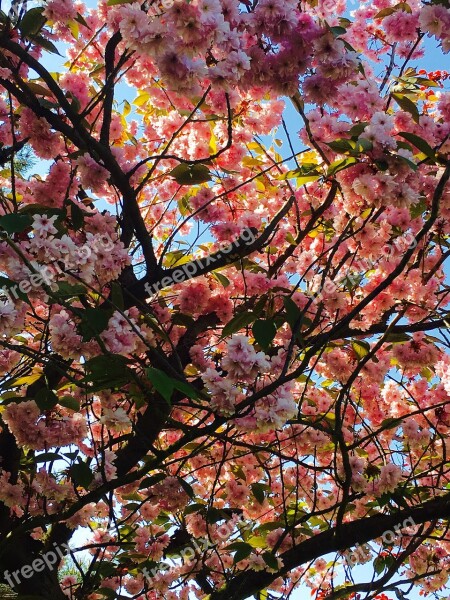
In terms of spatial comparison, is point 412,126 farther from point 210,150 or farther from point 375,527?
point 375,527

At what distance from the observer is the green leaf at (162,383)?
57.4 inches

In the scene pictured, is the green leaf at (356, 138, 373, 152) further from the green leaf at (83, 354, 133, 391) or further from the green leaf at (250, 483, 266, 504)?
the green leaf at (250, 483, 266, 504)

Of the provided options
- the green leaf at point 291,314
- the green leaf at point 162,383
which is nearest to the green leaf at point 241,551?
the green leaf at point 291,314

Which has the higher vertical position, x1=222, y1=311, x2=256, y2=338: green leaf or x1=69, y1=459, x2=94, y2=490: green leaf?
x1=222, y1=311, x2=256, y2=338: green leaf

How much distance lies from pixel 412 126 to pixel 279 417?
49.5 inches

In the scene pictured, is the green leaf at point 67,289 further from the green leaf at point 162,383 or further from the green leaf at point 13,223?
the green leaf at point 162,383

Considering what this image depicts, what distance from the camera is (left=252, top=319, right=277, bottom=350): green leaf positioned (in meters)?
1.90

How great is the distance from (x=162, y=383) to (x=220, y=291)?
1.65 metres

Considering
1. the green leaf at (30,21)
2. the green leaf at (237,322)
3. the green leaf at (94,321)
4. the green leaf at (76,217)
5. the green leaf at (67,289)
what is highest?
the green leaf at (30,21)

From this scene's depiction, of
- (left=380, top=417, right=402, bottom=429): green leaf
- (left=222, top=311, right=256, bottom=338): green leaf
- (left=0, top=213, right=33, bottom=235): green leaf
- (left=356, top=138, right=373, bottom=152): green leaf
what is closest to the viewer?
(left=0, top=213, right=33, bottom=235): green leaf

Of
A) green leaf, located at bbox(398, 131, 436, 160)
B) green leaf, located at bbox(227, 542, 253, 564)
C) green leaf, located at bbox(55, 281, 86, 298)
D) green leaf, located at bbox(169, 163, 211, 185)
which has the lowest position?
green leaf, located at bbox(227, 542, 253, 564)

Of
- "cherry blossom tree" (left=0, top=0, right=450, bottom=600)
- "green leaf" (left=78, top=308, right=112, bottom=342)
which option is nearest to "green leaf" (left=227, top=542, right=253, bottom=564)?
"cherry blossom tree" (left=0, top=0, right=450, bottom=600)

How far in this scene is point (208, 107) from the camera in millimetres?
2947

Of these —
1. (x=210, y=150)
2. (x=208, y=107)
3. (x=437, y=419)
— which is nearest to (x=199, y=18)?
(x=208, y=107)
